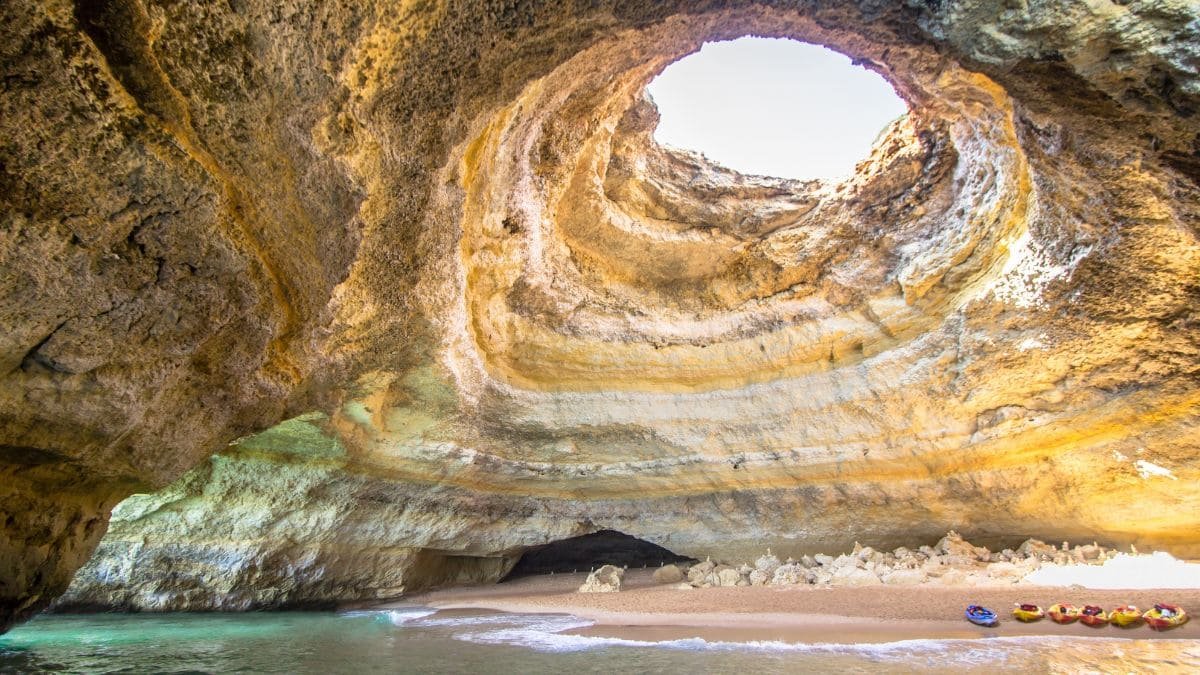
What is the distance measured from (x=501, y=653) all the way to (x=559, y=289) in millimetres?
3679

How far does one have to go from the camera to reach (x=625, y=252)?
22.8 feet

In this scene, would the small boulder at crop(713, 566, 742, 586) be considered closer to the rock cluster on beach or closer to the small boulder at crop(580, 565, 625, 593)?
the rock cluster on beach

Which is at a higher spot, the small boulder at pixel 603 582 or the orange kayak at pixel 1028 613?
the small boulder at pixel 603 582

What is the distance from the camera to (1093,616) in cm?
466

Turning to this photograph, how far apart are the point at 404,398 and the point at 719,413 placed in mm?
3808

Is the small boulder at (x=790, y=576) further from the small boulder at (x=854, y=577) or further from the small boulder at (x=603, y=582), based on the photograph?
the small boulder at (x=603, y=582)

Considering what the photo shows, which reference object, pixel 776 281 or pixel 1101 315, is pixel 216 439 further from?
pixel 1101 315

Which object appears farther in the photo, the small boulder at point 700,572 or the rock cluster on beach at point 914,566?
the small boulder at point 700,572

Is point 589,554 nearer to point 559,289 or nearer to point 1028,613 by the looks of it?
point 559,289

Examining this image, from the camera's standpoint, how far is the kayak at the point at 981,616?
4.89 m

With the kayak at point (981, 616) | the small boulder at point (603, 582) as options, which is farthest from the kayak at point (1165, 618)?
the small boulder at point (603, 582)

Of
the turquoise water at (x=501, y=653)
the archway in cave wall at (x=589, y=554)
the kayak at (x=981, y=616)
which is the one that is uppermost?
the archway in cave wall at (x=589, y=554)

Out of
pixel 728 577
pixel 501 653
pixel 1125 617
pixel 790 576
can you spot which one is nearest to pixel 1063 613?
pixel 1125 617

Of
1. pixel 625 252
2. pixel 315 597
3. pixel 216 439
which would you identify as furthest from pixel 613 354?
pixel 315 597
